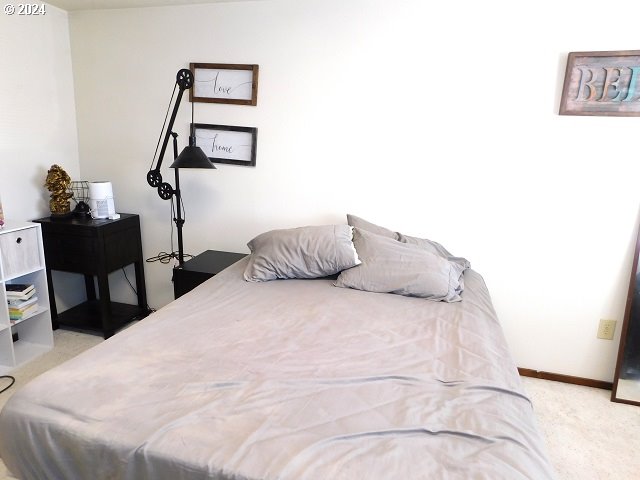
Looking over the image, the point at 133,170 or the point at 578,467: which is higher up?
the point at 133,170

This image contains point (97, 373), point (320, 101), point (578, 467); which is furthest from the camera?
point (320, 101)

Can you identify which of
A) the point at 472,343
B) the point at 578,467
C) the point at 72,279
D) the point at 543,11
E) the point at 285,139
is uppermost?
the point at 543,11

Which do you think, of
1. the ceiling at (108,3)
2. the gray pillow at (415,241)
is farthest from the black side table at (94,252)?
the gray pillow at (415,241)

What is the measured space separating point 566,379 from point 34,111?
3741 millimetres

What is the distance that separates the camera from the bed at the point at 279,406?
100 centimetres

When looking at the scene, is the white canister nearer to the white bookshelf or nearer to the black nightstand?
the white bookshelf

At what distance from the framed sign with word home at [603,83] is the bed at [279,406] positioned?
1316 mm

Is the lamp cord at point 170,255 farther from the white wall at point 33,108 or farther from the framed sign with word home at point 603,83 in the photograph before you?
the framed sign with word home at point 603,83

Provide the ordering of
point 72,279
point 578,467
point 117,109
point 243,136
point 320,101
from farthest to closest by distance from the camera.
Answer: point 72,279 → point 117,109 → point 243,136 → point 320,101 → point 578,467

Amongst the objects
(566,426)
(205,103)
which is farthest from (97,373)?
(566,426)

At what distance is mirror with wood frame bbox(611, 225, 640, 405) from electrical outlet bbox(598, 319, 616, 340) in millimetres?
55

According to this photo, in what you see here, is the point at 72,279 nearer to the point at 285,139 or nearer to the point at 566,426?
the point at 285,139

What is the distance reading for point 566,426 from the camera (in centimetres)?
204

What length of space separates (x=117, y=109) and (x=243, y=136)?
39.2 inches
